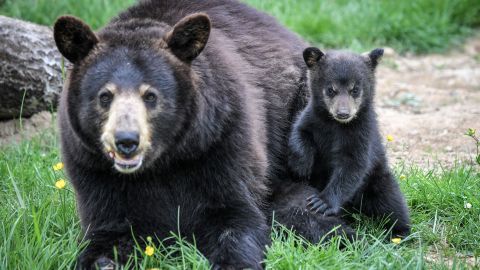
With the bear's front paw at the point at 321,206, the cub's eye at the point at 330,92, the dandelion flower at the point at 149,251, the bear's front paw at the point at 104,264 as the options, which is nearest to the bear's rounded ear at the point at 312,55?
the cub's eye at the point at 330,92

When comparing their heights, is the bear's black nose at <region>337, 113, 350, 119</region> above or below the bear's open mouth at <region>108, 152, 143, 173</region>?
above

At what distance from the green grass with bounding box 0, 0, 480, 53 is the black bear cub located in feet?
15.0

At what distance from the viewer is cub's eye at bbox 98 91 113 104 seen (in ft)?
14.1

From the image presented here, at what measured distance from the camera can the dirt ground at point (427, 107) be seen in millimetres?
7202

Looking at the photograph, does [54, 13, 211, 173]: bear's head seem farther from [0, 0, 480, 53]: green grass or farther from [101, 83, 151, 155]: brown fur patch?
[0, 0, 480, 53]: green grass

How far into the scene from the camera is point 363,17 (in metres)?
10.7

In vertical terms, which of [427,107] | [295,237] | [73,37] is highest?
[73,37]

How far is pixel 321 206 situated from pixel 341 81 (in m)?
0.95

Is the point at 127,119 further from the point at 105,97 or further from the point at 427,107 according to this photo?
the point at 427,107

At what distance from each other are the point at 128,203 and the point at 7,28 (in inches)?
124

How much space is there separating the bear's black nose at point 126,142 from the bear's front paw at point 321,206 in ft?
5.47

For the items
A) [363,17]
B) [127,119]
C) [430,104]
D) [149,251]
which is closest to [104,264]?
[149,251]

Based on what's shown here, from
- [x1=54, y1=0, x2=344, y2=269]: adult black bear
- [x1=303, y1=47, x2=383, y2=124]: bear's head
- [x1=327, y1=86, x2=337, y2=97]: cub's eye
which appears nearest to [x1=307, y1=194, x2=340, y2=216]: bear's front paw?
[x1=54, y1=0, x2=344, y2=269]: adult black bear

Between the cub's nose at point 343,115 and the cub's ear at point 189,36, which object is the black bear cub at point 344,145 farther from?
the cub's ear at point 189,36
